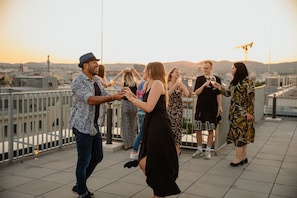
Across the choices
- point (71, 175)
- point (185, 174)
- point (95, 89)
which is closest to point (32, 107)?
point (71, 175)

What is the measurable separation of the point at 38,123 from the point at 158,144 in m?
Result: 3.20

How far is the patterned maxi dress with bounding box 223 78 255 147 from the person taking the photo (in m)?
5.11

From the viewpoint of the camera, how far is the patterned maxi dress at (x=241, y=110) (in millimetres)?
5113

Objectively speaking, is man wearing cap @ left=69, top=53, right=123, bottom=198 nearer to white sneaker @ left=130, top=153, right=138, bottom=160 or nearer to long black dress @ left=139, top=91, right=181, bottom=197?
long black dress @ left=139, top=91, right=181, bottom=197

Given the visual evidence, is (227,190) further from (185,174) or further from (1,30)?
(1,30)

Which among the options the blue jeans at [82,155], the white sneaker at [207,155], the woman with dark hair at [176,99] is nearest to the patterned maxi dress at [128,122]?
the woman with dark hair at [176,99]

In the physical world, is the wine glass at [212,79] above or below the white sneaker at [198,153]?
above

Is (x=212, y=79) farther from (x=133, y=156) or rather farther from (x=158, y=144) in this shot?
(x=158, y=144)

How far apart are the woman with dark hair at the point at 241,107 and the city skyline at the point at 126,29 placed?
1015 mm

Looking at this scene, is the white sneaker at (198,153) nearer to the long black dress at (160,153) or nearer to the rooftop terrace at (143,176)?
the rooftop terrace at (143,176)

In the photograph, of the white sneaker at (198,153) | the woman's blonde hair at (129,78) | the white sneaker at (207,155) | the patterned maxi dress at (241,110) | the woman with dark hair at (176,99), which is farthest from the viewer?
the woman's blonde hair at (129,78)

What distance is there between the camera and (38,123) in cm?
567

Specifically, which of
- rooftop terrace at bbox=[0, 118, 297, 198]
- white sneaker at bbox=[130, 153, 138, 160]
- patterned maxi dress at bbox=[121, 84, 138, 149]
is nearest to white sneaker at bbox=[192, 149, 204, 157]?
rooftop terrace at bbox=[0, 118, 297, 198]

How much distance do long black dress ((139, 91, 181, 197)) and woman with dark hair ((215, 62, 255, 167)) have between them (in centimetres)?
225
